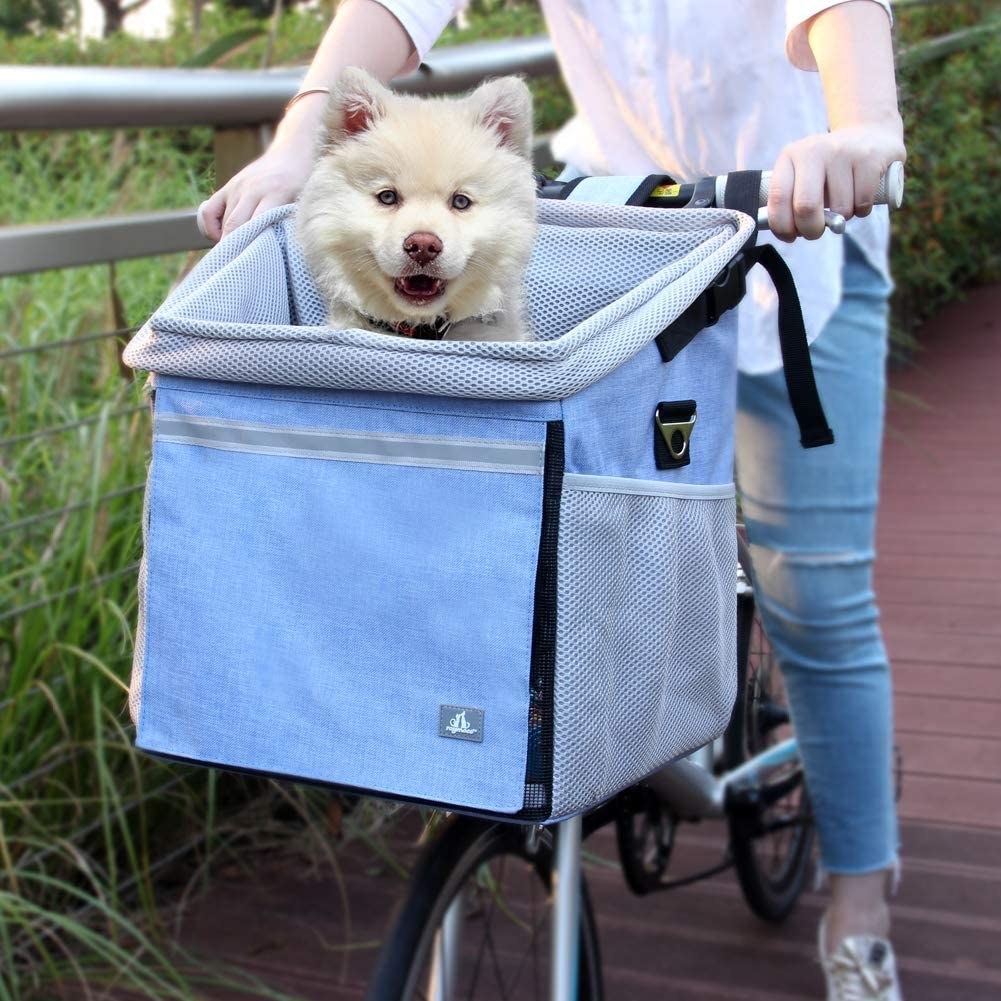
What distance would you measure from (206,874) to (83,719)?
0.39 metres

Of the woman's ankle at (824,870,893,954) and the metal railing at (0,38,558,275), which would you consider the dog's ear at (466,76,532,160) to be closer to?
the metal railing at (0,38,558,275)

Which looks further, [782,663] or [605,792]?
[782,663]

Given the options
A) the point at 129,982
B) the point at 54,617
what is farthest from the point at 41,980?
the point at 54,617

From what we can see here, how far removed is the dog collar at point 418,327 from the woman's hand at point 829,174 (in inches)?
12.1

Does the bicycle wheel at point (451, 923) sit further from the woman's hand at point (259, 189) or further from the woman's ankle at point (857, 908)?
the woman's hand at point (259, 189)

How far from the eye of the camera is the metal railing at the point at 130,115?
6.66 feet

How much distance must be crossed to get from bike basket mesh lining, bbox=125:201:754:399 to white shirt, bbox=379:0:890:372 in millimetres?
345

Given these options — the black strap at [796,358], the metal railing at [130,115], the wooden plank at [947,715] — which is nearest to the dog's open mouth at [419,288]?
the black strap at [796,358]

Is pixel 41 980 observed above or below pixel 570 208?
below

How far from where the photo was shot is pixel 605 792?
3.51 feet

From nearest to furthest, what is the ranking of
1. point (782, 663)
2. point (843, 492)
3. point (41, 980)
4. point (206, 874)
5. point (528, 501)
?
1. point (528, 501)
2. point (843, 492)
3. point (782, 663)
4. point (41, 980)
5. point (206, 874)

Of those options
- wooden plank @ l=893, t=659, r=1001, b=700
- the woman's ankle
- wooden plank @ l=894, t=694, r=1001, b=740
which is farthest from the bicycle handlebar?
wooden plank @ l=893, t=659, r=1001, b=700

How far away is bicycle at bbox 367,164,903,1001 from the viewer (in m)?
1.42

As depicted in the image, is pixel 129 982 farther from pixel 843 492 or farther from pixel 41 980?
pixel 843 492
